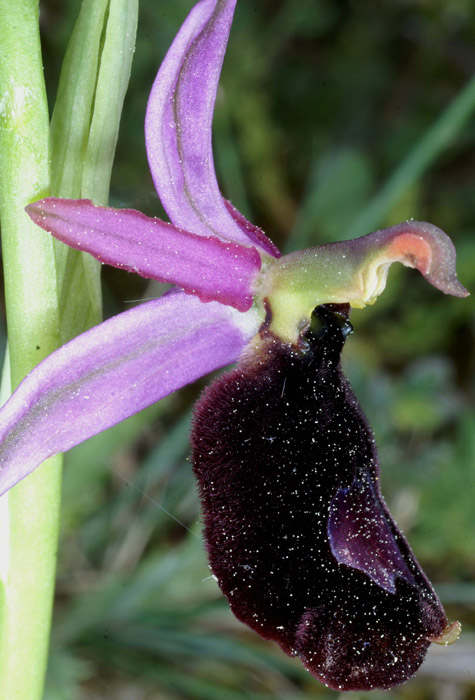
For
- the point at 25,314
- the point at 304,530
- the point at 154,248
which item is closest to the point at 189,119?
the point at 154,248

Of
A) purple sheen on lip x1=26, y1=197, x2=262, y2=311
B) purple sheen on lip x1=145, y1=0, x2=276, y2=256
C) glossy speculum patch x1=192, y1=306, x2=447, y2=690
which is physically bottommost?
glossy speculum patch x1=192, y1=306, x2=447, y2=690

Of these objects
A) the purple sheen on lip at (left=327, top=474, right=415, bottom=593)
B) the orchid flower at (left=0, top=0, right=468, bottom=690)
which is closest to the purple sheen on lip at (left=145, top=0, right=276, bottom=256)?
the orchid flower at (left=0, top=0, right=468, bottom=690)

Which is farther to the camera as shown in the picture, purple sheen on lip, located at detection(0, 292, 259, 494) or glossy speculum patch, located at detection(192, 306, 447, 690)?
glossy speculum patch, located at detection(192, 306, 447, 690)

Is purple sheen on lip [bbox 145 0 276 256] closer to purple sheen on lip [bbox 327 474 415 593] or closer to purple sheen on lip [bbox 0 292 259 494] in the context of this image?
purple sheen on lip [bbox 0 292 259 494]

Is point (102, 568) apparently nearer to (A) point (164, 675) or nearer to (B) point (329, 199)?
(A) point (164, 675)

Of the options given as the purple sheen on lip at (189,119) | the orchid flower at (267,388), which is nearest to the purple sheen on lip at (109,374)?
the orchid flower at (267,388)

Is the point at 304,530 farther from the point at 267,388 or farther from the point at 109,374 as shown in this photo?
the point at 109,374
